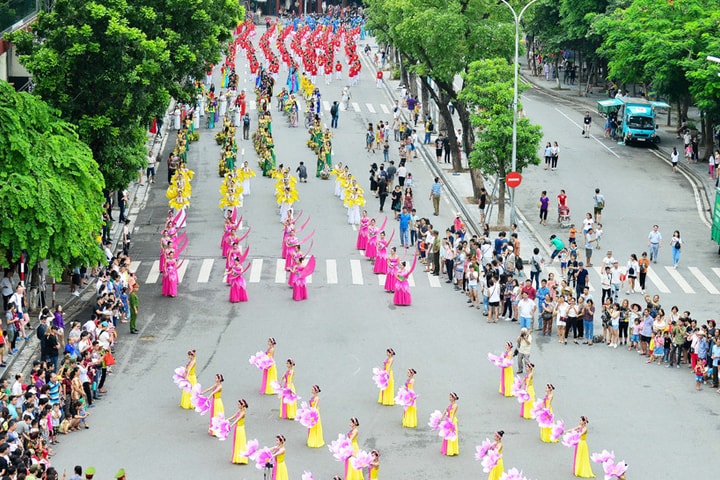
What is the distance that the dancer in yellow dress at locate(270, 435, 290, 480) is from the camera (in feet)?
75.4

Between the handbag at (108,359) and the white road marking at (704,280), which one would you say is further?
the white road marking at (704,280)

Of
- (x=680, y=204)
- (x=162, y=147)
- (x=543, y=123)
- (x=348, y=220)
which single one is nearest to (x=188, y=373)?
(x=348, y=220)

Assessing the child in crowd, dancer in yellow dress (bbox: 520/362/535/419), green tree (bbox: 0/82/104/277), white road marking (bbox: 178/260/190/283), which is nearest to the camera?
dancer in yellow dress (bbox: 520/362/535/419)

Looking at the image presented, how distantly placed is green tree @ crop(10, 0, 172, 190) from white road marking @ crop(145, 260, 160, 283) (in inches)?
119

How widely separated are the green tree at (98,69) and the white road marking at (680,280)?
17.1 m

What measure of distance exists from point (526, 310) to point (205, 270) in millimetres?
11083

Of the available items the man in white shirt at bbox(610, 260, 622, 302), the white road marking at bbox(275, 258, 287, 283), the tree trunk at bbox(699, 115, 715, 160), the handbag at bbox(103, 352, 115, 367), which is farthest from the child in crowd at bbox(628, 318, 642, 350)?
the tree trunk at bbox(699, 115, 715, 160)

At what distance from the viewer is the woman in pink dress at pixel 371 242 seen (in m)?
40.5

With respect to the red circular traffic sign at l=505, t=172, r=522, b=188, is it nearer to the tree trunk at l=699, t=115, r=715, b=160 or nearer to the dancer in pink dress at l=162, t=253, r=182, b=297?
the dancer in pink dress at l=162, t=253, r=182, b=297

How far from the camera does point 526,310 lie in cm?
3312

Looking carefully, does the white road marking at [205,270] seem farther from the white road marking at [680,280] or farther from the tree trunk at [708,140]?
the tree trunk at [708,140]

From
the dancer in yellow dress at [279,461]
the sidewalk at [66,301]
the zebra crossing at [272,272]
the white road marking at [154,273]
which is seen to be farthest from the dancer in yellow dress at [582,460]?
the white road marking at [154,273]

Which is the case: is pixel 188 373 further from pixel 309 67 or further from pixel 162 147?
pixel 309 67

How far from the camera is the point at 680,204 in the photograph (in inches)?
1988
